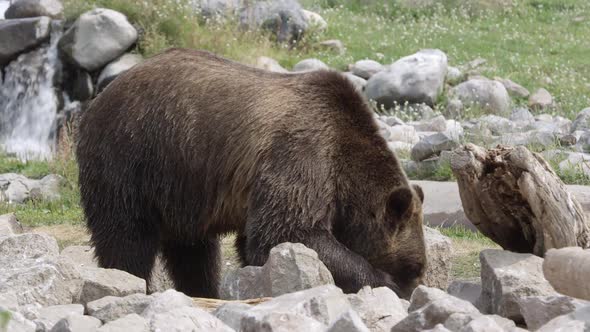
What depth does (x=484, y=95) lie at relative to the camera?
16.3 metres

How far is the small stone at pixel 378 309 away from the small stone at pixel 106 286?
116 centimetres

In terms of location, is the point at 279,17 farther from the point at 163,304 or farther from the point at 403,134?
the point at 163,304

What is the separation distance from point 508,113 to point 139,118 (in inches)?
405

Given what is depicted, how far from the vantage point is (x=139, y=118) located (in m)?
6.41

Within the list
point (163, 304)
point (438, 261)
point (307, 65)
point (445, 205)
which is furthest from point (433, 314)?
point (307, 65)

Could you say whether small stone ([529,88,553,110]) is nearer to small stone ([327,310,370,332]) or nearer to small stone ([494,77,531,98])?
small stone ([494,77,531,98])

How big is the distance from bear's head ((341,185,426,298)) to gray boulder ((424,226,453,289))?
1.34 ft

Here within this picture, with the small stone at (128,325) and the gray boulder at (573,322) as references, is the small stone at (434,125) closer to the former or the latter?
the gray boulder at (573,322)

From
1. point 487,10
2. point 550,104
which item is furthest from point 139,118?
point 487,10

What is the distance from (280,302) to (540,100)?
512 inches

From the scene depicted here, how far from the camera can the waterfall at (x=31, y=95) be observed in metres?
17.2

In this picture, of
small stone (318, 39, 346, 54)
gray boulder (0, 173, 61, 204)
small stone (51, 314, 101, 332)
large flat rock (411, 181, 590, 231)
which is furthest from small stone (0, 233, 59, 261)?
small stone (318, 39, 346, 54)

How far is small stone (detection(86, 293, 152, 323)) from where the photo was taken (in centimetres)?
462

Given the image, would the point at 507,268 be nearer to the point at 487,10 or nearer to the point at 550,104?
the point at 550,104
